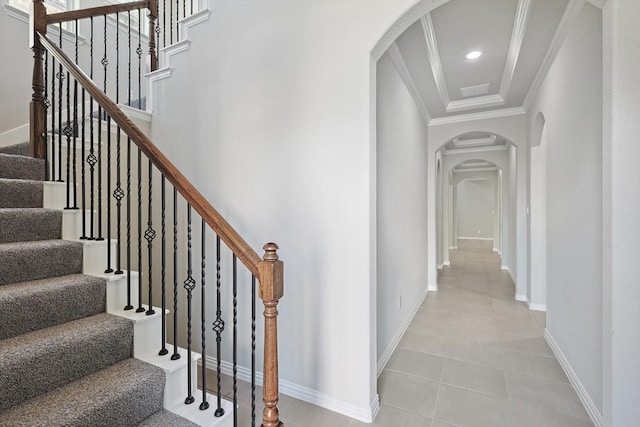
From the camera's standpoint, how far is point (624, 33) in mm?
1470

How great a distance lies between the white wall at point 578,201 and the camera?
1878mm

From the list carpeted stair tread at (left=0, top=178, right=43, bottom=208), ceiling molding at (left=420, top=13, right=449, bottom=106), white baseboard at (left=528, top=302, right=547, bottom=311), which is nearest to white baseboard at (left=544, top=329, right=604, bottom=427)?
white baseboard at (left=528, top=302, right=547, bottom=311)

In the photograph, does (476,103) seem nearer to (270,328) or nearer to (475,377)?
(475,377)

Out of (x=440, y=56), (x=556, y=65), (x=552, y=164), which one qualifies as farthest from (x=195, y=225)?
(x=556, y=65)

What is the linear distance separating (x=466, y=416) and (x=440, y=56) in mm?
3114

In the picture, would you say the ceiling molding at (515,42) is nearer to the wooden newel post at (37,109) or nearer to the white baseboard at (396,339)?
the white baseboard at (396,339)

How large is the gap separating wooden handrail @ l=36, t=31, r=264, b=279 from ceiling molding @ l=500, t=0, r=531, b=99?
2.67 meters

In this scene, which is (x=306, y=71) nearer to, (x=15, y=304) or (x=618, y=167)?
(x=618, y=167)

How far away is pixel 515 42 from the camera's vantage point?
2725mm

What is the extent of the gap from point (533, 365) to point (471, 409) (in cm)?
98

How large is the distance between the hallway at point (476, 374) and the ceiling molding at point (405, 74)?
9.13 feet

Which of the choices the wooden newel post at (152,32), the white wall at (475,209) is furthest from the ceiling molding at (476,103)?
the white wall at (475,209)

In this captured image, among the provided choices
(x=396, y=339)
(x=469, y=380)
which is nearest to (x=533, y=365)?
(x=469, y=380)

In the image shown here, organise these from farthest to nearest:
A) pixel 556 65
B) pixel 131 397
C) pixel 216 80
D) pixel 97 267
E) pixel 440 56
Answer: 1. pixel 440 56
2. pixel 556 65
3. pixel 216 80
4. pixel 97 267
5. pixel 131 397
